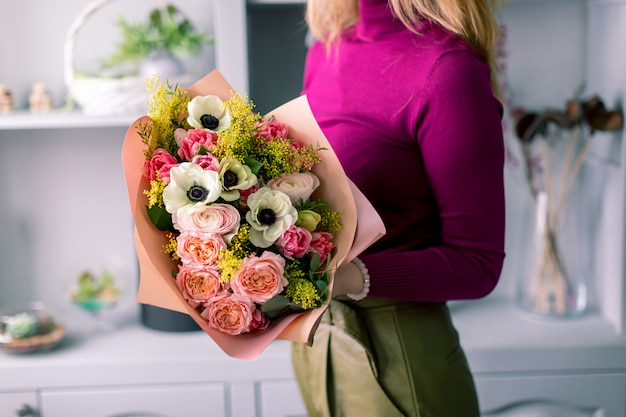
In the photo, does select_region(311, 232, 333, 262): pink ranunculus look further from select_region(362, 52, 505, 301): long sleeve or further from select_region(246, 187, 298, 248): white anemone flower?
select_region(362, 52, 505, 301): long sleeve

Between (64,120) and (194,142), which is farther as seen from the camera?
(64,120)

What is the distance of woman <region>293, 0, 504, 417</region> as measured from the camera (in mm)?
993

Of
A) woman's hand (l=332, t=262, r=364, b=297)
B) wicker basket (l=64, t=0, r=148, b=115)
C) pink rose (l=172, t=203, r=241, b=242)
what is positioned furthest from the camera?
wicker basket (l=64, t=0, r=148, b=115)

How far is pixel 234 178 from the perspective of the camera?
2.67ft

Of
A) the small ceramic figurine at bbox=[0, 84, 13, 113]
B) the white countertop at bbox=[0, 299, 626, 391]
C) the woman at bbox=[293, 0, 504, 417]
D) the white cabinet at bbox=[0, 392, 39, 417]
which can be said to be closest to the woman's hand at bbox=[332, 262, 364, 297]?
the woman at bbox=[293, 0, 504, 417]

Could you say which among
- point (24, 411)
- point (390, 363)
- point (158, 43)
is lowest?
point (24, 411)

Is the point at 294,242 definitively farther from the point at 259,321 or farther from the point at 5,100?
the point at 5,100

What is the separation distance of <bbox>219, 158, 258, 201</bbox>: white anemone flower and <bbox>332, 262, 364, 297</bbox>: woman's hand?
20cm

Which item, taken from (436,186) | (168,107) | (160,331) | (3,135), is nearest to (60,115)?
(3,135)

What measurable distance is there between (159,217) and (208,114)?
15cm

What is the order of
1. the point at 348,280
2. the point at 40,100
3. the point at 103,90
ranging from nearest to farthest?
the point at 348,280 < the point at 103,90 < the point at 40,100

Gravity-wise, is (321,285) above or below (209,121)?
below

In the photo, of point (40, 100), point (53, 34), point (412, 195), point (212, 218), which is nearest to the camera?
point (212, 218)

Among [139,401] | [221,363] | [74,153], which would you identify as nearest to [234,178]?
[221,363]
